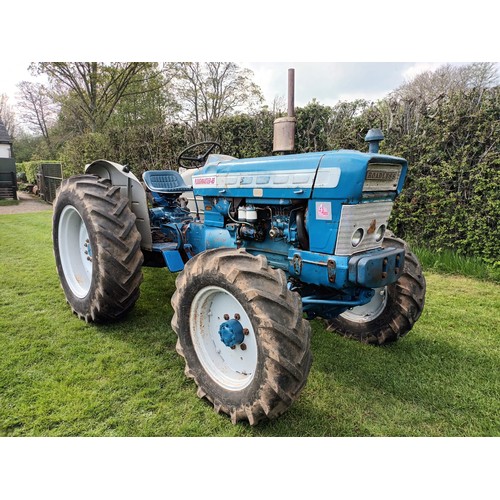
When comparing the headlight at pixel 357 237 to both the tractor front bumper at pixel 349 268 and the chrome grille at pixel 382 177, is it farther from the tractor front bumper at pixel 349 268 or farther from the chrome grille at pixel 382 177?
the chrome grille at pixel 382 177

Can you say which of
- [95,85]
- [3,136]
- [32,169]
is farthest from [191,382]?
[3,136]

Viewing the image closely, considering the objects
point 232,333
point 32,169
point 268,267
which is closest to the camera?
point 268,267

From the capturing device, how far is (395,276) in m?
2.47

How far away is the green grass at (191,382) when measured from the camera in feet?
7.16

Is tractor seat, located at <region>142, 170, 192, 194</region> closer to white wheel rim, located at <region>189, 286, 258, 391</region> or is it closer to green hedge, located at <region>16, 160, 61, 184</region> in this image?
white wheel rim, located at <region>189, 286, 258, 391</region>

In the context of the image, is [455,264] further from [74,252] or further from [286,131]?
[74,252]

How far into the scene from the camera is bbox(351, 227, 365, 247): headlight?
2.39 m

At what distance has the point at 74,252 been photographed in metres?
3.87

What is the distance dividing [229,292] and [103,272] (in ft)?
4.41

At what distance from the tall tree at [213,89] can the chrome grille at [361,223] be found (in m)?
13.5

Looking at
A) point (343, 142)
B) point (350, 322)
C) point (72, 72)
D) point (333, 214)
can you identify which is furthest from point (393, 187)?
point (72, 72)

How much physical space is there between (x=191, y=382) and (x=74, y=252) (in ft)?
6.84

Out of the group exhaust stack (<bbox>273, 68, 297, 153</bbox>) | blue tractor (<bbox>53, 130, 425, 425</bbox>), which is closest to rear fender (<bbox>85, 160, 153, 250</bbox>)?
blue tractor (<bbox>53, 130, 425, 425</bbox>)

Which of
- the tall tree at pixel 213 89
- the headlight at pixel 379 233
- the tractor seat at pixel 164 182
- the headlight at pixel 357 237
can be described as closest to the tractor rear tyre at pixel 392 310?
the headlight at pixel 379 233
